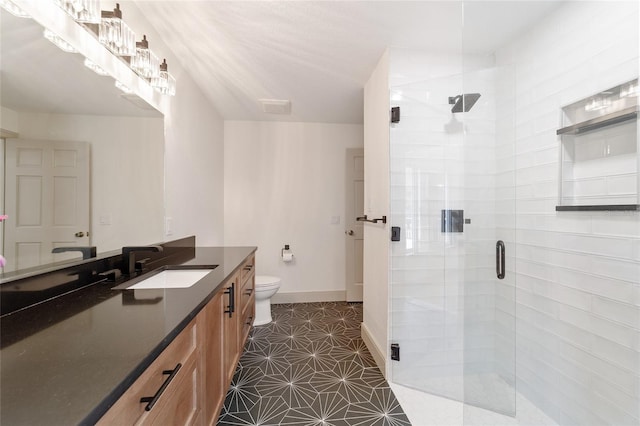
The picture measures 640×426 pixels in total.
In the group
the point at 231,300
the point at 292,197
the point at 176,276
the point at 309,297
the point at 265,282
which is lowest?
the point at 309,297

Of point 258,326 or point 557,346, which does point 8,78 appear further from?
point 557,346

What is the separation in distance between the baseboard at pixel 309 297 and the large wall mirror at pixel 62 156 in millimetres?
2166

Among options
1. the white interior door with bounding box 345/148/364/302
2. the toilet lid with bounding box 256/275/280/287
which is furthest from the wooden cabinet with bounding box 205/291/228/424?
the white interior door with bounding box 345/148/364/302

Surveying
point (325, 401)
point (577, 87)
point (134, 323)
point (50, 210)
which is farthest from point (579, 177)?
point (50, 210)

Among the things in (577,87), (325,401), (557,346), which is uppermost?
(577,87)

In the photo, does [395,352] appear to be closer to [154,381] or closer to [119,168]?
[154,381]

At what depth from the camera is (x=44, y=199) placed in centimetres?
100

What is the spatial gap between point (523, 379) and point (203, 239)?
2848 mm

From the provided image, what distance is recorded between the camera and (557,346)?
5.13 feet

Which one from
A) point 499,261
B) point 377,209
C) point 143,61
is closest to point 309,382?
point 377,209

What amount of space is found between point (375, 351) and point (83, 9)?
8.70 ft

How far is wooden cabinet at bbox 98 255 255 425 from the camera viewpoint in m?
0.65

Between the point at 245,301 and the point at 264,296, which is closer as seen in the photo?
the point at 245,301

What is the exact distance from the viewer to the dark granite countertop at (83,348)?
0.47 metres
